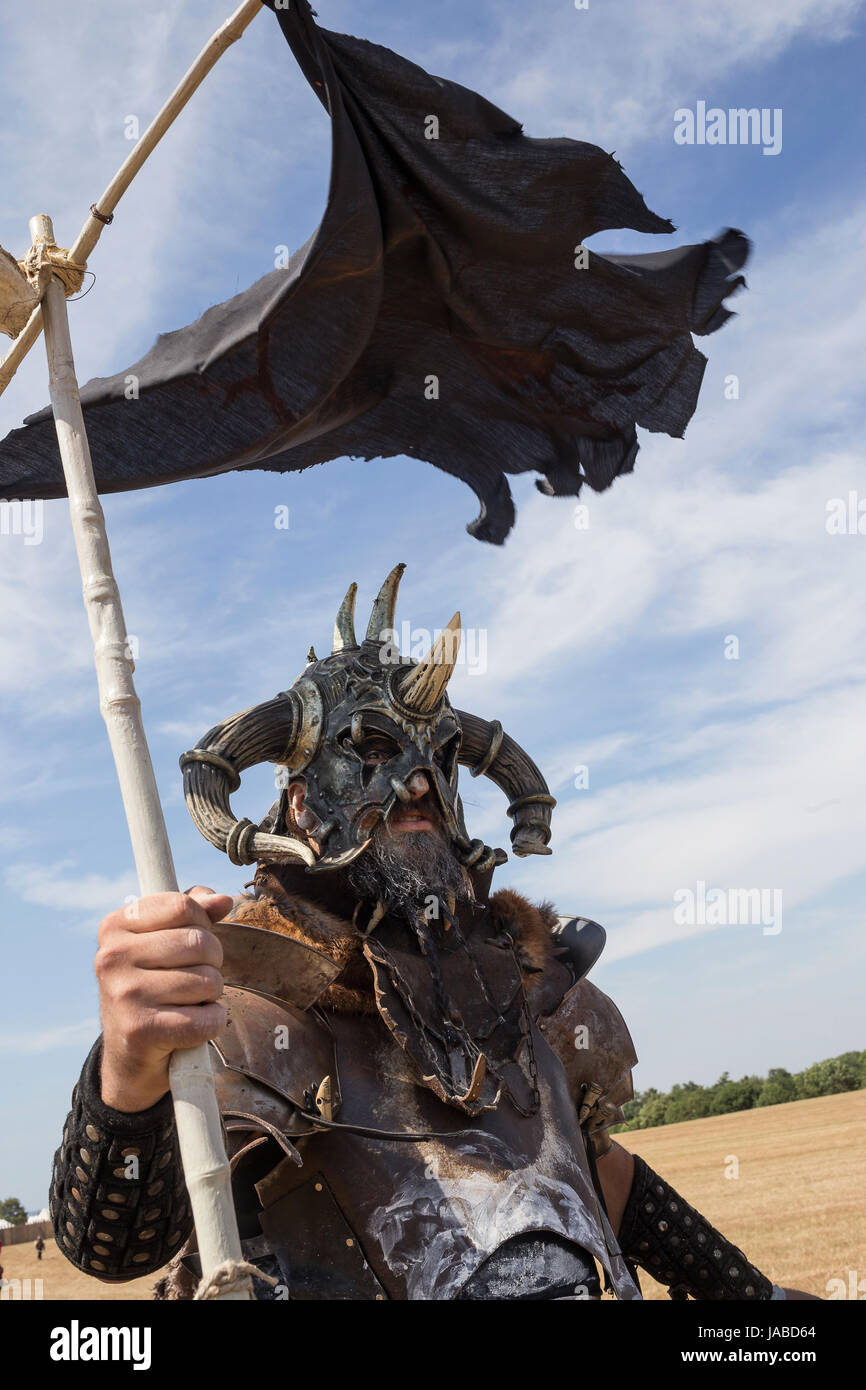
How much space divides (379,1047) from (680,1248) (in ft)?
7.23

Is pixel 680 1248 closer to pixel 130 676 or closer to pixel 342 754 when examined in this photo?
pixel 342 754

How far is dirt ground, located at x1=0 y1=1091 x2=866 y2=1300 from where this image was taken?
1116 cm

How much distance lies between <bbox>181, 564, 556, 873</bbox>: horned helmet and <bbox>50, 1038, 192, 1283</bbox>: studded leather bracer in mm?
1112

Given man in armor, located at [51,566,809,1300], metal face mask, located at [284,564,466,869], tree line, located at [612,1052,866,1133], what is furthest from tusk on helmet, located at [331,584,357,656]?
tree line, located at [612,1052,866,1133]

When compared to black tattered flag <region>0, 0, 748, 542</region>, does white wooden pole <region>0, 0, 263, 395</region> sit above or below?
below

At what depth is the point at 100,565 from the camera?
2.45 meters

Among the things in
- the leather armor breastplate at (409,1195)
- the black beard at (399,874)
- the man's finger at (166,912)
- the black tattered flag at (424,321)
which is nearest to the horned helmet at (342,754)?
the black beard at (399,874)

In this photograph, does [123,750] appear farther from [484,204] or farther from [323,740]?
[484,204]

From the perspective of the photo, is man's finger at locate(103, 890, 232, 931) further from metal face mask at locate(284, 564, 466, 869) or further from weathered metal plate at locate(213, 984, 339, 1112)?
metal face mask at locate(284, 564, 466, 869)

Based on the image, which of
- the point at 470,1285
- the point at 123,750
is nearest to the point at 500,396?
the point at 123,750

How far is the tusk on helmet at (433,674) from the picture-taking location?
13.4 ft

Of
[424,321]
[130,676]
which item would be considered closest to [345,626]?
[424,321]
